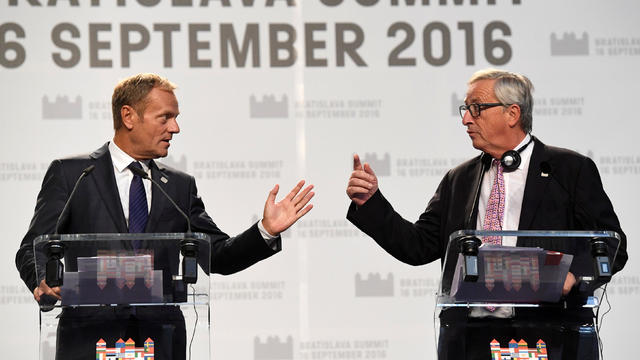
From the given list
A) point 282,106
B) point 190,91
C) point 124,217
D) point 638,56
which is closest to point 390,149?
point 282,106

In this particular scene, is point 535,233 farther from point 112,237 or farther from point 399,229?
point 112,237

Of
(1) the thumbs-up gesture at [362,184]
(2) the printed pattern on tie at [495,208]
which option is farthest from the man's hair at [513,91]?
(1) the thumbs-up gesture at [362,184]

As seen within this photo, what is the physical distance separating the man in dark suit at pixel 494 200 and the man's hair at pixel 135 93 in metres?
0.92

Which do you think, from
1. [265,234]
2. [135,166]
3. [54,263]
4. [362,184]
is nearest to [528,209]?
[362,184]

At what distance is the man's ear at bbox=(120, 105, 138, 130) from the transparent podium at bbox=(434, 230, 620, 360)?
1.52m

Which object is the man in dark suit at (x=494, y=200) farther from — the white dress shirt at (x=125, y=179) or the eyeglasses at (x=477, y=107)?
the white dress shirt at (x=125, y=179)

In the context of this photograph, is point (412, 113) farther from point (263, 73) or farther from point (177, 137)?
point (177, 137)

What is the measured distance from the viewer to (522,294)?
3361 millimetres

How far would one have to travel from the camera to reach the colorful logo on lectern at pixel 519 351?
11.3ft

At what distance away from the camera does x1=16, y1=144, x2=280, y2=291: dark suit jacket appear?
3947 mm

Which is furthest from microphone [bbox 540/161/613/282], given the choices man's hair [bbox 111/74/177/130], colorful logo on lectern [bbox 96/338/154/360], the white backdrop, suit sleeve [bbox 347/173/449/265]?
the white backdrop

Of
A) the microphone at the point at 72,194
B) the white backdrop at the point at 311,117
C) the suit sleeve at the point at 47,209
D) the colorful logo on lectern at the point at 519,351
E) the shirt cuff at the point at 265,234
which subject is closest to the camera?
the colorful logo on lectern at the point at 519,351

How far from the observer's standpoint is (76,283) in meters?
3.26

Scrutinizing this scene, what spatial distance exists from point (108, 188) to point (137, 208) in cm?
14
